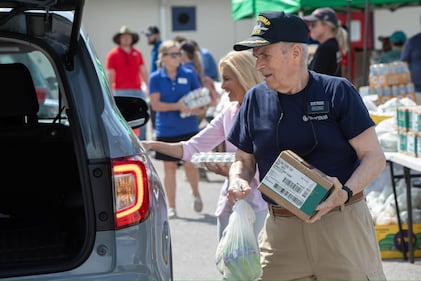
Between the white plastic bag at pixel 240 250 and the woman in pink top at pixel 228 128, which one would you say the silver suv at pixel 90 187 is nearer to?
the white plastic bag at pixel 240 250

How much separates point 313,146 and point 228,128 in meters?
1.29

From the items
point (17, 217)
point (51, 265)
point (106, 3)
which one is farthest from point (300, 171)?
point (106, 3)

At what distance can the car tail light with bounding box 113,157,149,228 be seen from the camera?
3535 millimetres

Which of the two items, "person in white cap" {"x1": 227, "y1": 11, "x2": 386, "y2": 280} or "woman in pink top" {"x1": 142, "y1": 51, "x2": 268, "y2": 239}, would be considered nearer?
"person in white cap" {"x1": 227, "y1": 11, "x2": 386, "y2": 280}

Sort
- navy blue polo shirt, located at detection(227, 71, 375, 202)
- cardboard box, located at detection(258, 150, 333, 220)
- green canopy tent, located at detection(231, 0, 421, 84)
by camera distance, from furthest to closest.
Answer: green canopy tent, located at detection(231, 0, 421, 84)
navy blue polo shirt, located at detection(227, 71, 375, 202)
cardboard box, located at detection(258, 150, 333, 220)

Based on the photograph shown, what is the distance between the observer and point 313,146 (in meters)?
3.84

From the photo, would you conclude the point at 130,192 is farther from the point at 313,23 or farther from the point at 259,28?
the point at 313,23

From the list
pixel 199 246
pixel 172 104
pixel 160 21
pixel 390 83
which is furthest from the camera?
pixel 160 21

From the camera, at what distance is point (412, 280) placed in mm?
6395

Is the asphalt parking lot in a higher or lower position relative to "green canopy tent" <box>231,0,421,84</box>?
lower

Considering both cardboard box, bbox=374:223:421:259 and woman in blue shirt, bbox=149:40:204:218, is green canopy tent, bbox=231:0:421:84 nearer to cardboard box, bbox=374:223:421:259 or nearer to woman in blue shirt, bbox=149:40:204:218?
woman in blue shirt, bbox=149:40:204:218

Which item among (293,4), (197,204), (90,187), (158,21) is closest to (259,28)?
(90,187)

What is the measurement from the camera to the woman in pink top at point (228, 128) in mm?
5008

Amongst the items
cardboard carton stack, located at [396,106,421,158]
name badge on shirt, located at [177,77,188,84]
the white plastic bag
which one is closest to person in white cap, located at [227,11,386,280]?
the white plastic bag
